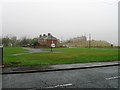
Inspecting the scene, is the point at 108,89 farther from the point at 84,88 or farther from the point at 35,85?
the point at 35,85

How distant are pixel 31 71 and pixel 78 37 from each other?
142 metres

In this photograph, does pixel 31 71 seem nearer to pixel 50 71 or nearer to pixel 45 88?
pixel 50 71

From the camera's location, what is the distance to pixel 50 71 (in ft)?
34.5

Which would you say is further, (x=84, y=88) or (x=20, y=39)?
(x=20, y=39)

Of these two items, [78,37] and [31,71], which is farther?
[78,37]

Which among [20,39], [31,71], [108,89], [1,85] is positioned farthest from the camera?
[20,39]

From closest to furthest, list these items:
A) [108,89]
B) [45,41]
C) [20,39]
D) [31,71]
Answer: [108,89] → [31,71] → [45,41] → [20,39]

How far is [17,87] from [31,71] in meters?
3.59

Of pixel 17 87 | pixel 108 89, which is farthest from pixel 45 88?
pixel 108 89

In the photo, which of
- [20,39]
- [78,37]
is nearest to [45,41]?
[20,39]

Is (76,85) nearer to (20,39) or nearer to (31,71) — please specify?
(31,71)

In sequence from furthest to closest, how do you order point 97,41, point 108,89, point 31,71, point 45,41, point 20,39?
point 97,41, point 20,39, point 45,41, point 31,71, point 108,89

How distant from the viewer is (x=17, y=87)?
6516mm

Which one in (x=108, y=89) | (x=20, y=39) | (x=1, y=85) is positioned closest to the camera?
(x=108, y=89)
